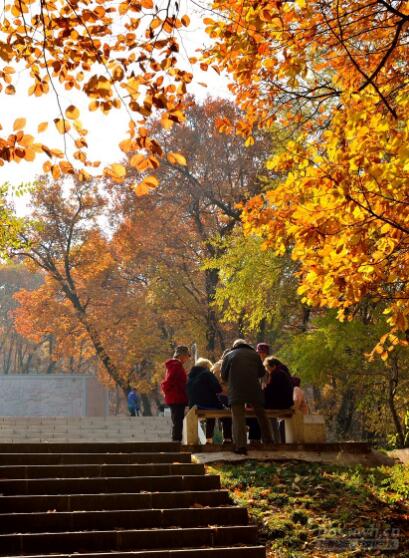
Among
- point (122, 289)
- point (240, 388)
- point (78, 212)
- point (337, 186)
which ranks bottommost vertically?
point (240, 388)

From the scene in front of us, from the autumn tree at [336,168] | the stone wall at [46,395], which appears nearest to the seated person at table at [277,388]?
the autumn tree at [336,168]

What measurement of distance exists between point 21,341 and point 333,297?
53.6 m

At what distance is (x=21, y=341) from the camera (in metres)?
60.5

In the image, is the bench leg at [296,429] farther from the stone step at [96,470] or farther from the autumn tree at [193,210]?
the autumn tree at [193,210]

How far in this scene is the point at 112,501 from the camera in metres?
9.65

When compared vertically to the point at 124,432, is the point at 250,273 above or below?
above

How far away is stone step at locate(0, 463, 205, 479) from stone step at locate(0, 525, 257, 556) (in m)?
2.21

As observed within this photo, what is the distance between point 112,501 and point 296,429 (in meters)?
Result: 4.04

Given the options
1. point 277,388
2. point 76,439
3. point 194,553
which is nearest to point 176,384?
point 277,388

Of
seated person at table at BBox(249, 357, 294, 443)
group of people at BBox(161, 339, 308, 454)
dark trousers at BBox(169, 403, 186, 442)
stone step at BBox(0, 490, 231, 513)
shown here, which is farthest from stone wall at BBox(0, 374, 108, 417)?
stone step at BBox(0, 490, 231, 513)

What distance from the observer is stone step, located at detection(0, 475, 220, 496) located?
10133 millimetres

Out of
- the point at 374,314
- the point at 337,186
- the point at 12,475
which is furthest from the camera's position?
the point at 374,314

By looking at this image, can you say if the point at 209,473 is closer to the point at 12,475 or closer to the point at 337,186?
the point at 12,475

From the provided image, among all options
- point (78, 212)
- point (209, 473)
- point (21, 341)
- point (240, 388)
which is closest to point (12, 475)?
point (209, 473)
